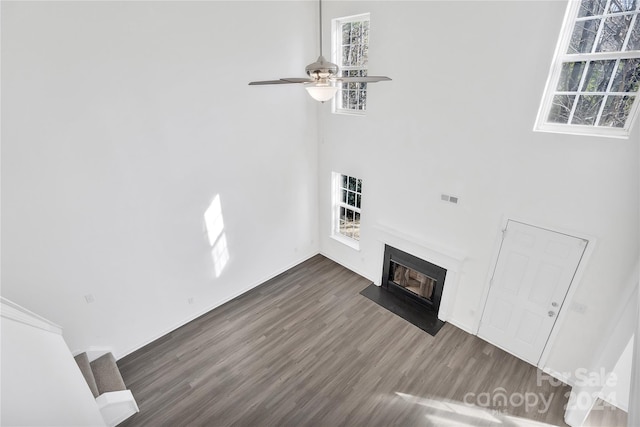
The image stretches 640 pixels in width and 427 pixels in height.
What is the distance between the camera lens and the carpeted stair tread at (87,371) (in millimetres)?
3757

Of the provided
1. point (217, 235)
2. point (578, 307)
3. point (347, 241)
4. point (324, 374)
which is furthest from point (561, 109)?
point (217, 235)

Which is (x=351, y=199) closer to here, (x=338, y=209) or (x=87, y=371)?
(x=338, y=209)

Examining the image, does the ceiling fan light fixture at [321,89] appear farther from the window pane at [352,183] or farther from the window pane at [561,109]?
the window pane at [352,183]

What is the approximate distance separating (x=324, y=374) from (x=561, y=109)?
4.60 m

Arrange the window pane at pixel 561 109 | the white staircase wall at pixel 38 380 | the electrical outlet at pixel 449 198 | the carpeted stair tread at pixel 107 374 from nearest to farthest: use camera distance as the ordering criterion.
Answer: the white staircase wall at pixel 38 380, the window pane at pixel 561 109, the carpeted stair tread at pixel 107 374, the electrical outlet at pixel 449 198

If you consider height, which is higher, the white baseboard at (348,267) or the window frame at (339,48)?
the window frame at (339,48)

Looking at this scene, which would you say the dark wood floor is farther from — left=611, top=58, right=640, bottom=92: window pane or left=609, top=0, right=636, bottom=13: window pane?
left=609, top=0, right=636, bottom=13: window pane

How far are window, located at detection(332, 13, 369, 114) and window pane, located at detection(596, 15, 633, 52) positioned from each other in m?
3.00

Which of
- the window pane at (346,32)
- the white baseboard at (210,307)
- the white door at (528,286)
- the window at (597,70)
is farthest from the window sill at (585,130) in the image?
the white baseboard at (210,307)

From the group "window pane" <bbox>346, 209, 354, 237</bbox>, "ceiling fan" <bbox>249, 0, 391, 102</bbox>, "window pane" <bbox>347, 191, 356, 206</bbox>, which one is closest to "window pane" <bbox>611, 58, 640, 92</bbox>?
"ceiling fan" <bbox>249, 0, 391, 102</bbox>

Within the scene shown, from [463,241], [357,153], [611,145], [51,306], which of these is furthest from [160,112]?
[611,145]

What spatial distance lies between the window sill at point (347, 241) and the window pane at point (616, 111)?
4.29 metres

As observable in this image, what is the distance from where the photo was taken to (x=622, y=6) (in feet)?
10.2

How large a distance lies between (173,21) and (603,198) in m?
5.60
